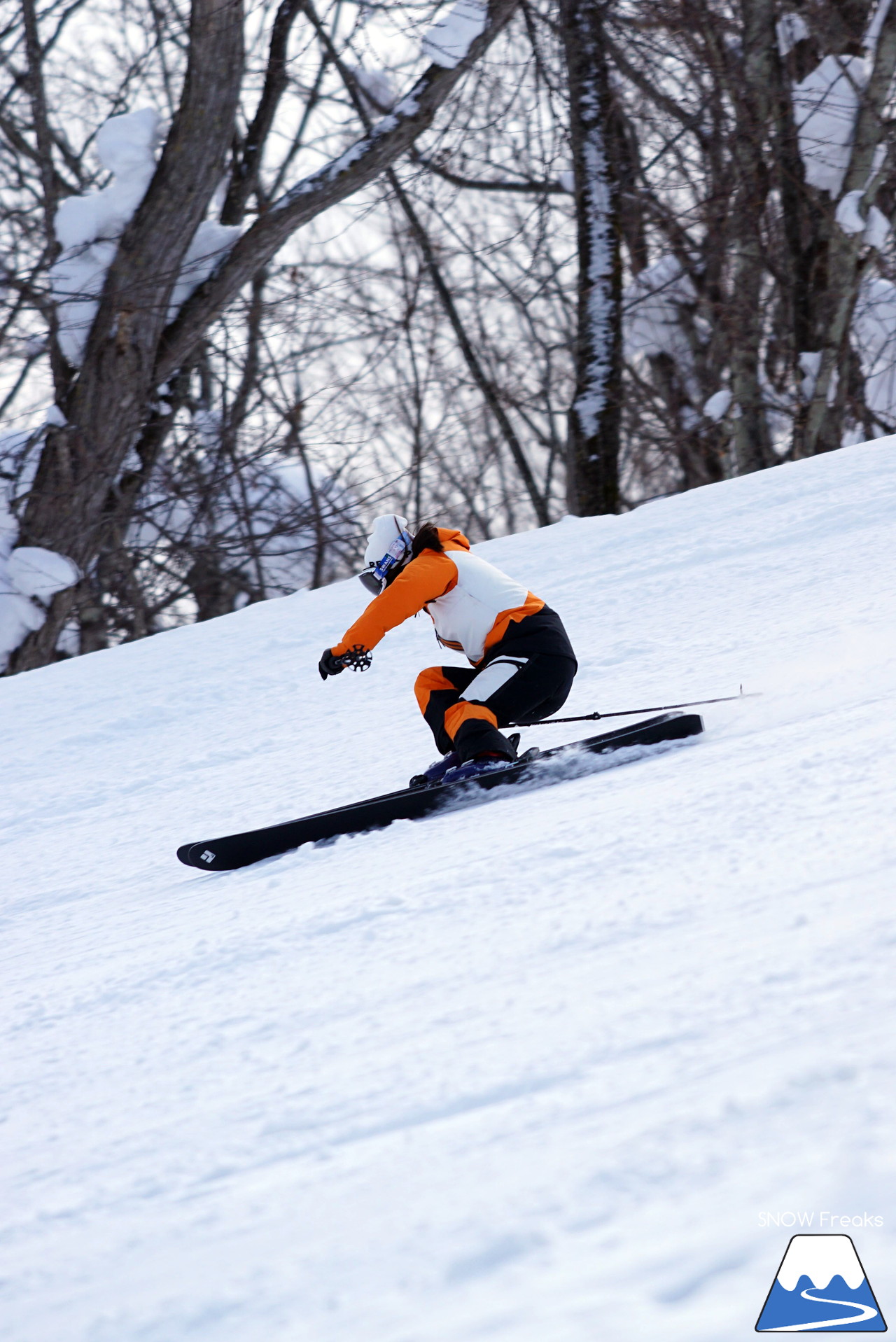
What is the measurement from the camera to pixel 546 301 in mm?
20719

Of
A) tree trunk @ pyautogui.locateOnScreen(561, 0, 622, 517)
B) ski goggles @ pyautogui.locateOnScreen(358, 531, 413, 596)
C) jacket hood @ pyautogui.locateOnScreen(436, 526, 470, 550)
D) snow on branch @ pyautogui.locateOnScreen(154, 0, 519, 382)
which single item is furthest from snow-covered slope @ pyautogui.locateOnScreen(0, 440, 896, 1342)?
snow on branch @ pyautogui.locateOnScreen(154, 0, 519, 382)

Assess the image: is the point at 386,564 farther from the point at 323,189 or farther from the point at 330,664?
the point at 323,189

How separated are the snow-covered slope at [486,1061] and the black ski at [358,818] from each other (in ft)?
0.42

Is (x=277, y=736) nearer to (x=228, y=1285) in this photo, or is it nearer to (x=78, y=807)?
(x=78, y=807)

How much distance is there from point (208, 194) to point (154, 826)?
672 cm

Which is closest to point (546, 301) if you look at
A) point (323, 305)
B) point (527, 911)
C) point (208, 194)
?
point (323, 305)

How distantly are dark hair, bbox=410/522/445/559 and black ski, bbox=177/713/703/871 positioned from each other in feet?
2.92

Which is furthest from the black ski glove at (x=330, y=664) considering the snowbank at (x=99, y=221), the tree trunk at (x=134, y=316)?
the tree trunk at (x=134, y=316)

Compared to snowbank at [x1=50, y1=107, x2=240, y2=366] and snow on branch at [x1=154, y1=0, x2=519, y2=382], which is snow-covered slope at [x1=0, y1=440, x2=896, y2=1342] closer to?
snowbank at [x1=50, y1=107, x2=240, y2=366]

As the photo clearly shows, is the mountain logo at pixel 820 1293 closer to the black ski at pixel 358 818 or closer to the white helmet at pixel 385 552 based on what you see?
the black ski at pixel 358 818

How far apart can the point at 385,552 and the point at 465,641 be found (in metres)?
0.46

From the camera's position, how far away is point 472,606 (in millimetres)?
4262

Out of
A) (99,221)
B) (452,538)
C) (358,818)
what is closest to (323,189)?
(99,221)

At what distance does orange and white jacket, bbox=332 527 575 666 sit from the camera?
4.11 meters
